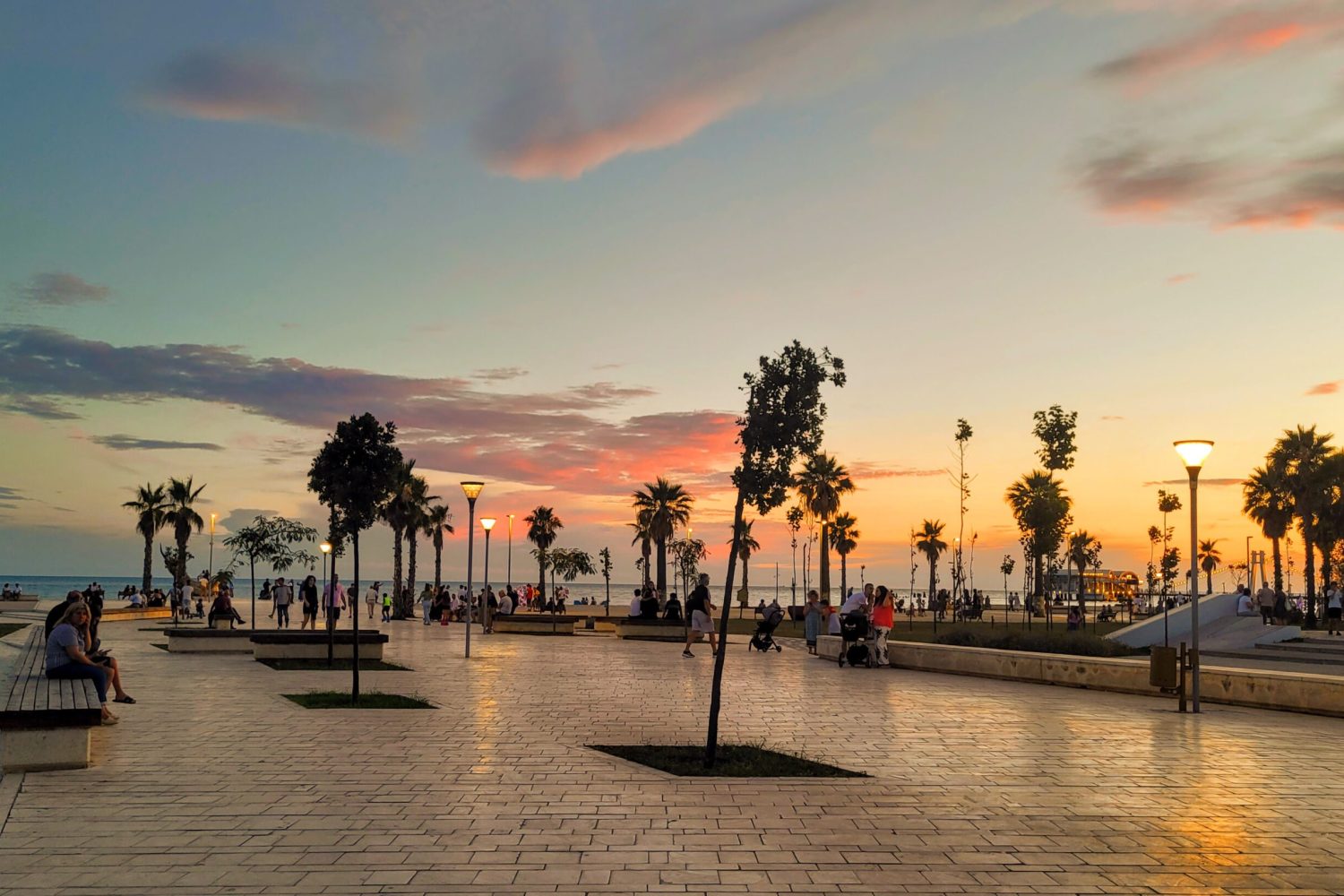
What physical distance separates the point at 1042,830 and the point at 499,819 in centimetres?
385

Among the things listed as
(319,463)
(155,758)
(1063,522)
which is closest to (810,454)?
(155,758)

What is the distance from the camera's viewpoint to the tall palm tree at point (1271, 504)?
198 feet

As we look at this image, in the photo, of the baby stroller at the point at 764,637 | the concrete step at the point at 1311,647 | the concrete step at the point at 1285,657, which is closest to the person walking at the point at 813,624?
the baby stroller at the point at 764,637

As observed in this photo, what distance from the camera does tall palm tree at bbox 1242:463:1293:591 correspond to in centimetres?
6025

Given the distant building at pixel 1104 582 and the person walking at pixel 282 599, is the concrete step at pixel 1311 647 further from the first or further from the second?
the distant building at pixel 1104 582

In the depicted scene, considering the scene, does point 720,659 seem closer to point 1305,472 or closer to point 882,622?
point 882,622

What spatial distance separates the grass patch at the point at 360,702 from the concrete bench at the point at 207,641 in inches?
384

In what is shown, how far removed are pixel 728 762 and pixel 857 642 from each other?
12.8 m

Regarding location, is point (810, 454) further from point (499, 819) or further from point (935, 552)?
point (935, 552)

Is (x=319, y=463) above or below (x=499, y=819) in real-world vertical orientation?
above

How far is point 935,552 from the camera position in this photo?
116m

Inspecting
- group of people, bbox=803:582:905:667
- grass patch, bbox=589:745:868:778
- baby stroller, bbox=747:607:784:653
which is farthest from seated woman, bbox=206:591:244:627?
grass patch, bbox=589:745:868:778

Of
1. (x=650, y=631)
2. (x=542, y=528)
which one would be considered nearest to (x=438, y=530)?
(x=542, y=528)

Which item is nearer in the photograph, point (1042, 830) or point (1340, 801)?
point (1042, 830)
